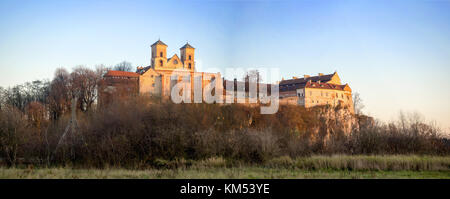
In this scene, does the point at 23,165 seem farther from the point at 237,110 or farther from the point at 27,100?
the point at 27,100

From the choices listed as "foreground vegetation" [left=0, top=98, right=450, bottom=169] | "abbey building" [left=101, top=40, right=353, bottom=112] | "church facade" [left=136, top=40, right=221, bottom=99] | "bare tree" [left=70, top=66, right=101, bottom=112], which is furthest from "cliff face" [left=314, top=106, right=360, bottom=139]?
"bare tree" [left=70, top=66, right=101, bottom=112]

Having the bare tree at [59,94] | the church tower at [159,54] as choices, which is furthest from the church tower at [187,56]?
the bare tree at [59,94]

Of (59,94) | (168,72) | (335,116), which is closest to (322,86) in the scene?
(335,116)

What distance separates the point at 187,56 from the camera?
6406 centimetres

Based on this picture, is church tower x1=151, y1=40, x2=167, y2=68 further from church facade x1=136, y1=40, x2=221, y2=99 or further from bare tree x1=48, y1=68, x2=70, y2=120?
bare tree x1=48, y1=68, x2=70, y2=120

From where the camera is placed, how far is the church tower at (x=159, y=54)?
5944cm

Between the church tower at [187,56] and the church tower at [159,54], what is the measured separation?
14.5 ft

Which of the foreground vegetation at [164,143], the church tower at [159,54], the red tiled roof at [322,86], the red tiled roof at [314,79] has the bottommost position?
the foreground vegetation at [164,143]

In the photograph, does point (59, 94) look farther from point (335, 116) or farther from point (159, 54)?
point (335, 116)

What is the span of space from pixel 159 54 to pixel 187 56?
19.8 ft

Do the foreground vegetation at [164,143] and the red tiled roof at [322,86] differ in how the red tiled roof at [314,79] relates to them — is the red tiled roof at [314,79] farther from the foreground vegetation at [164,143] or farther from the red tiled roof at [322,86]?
the foreground vegetation at [164,143]

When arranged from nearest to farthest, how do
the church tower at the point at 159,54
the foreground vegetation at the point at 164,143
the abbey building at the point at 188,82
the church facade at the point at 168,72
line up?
1. the foreground vegetation at the point at 164,143
2. the abbey building at the point at 188,82
3. the church facade at the point at 168,72
4. the church tower at the point at 159,54
